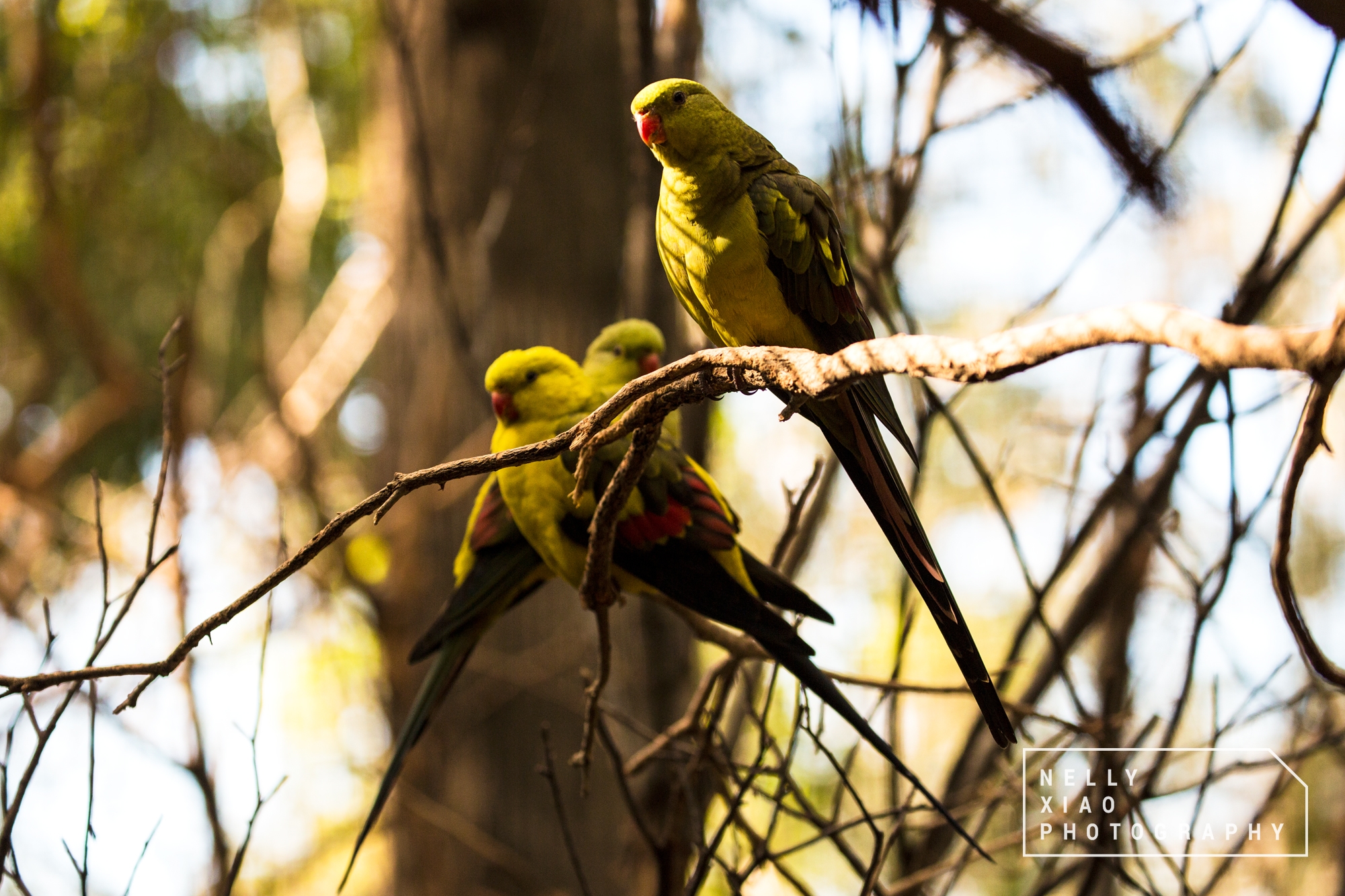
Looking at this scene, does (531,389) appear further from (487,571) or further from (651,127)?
(651,127)

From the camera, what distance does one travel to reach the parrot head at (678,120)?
2.02 meters

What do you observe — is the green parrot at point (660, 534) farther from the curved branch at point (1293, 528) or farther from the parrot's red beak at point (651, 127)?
the curved branch at point (1293, 528)

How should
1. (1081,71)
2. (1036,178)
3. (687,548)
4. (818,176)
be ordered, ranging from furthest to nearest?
1. (1036,178)
2. (818,176)
3. (687,548)
4. (1081,71)

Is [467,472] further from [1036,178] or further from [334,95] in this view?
[334,95]

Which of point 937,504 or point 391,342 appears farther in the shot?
point 937,504

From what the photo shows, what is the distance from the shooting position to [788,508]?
2.34 metres

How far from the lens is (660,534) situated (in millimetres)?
2219

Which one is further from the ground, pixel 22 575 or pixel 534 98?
pixel 534 98

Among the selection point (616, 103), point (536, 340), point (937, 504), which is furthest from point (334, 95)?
point (937, 504)

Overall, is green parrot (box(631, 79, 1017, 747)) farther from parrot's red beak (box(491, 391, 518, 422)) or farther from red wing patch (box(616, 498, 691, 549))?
parrot's red beak (box(491, 391, 518, 422))

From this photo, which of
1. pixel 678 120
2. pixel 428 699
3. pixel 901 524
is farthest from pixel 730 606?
pixel 678 120

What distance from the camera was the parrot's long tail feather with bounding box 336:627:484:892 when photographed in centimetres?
220

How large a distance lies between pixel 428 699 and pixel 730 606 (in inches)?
35.5

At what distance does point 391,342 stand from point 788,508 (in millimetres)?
2514
